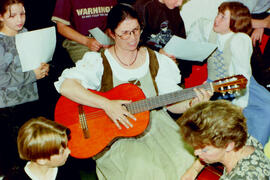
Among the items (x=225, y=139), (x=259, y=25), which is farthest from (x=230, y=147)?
(x=259, y=25)

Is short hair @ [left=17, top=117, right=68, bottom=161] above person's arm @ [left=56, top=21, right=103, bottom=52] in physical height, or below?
below

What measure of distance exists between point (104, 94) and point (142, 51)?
20.2 inches

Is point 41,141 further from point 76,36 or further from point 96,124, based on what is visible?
point 76,36

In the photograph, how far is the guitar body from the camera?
1.96m

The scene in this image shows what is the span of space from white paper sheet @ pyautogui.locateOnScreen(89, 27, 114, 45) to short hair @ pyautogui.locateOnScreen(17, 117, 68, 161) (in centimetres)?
99

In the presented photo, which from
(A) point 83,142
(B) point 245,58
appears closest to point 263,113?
(B) point 245,58

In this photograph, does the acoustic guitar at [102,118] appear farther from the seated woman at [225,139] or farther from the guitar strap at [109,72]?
the seated woman at [225,139]

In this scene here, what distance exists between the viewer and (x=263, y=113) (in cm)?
247

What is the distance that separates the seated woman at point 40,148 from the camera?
5.25 feet

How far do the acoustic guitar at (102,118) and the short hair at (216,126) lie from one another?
0.47 metres

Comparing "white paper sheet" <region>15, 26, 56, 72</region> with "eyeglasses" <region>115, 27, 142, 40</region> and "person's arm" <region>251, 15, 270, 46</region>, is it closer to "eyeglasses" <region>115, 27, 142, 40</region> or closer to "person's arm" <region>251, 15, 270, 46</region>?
"eyeglasses" <region>115, 27, 142, 40</region>

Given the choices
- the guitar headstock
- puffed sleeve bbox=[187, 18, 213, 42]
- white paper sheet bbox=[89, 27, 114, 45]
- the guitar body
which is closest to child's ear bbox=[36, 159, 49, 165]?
the guitar body

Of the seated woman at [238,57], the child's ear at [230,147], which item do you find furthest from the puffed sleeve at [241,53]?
the child's ear at [230,147]

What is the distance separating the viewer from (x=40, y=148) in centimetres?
160
